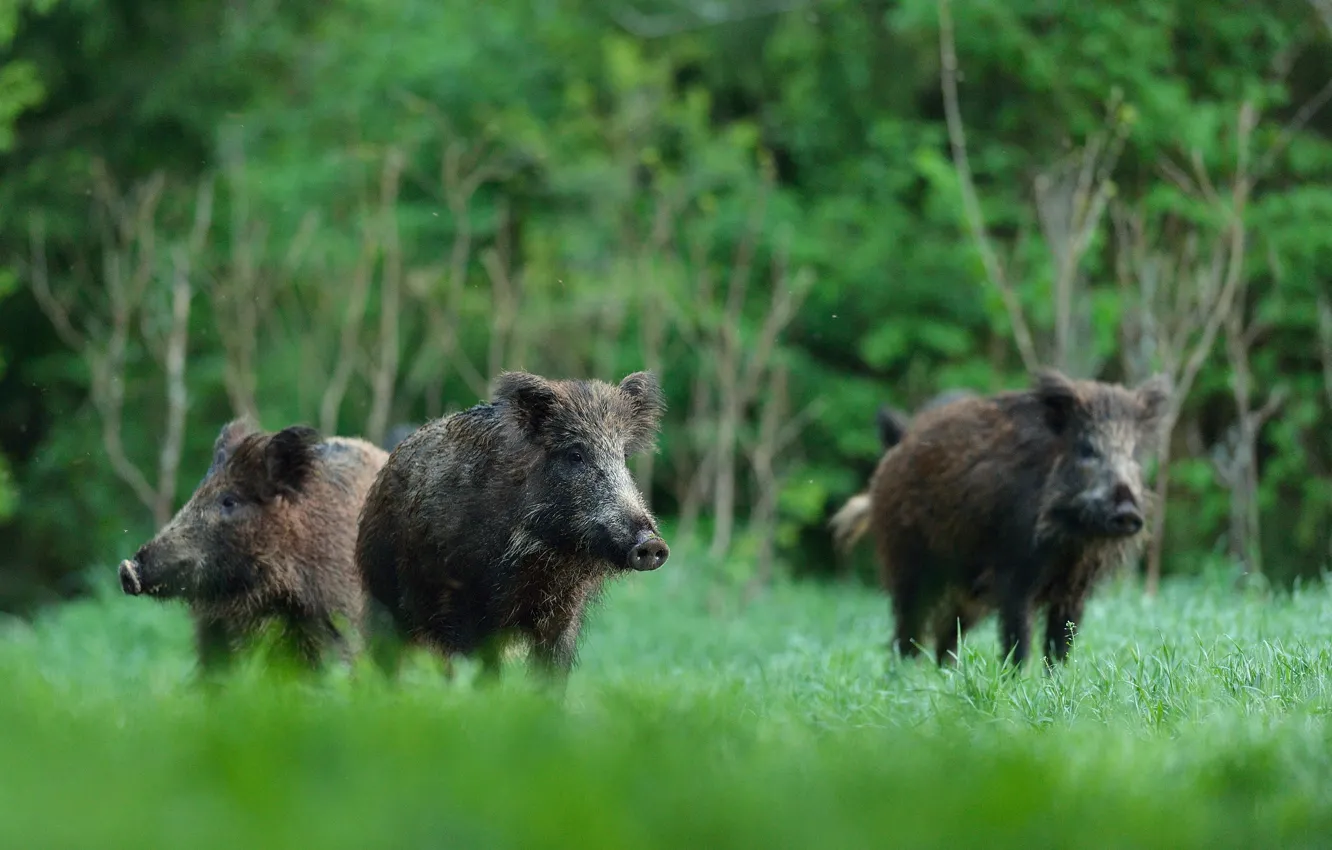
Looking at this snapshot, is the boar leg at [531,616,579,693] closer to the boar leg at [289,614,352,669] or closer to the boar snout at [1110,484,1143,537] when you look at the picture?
the boar leg at [289,614,352,669]

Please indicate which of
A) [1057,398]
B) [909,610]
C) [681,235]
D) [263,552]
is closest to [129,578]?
[263,552]

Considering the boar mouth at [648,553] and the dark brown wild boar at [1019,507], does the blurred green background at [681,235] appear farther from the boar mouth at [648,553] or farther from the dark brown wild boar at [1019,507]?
the boar mouth at [648,553]

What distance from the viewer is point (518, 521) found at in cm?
629

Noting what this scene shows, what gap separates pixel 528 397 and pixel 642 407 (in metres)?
0.55

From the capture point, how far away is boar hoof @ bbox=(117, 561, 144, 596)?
7.21 metres

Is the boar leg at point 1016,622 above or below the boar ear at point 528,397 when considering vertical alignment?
below

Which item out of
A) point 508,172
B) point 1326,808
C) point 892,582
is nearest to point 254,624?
point 892,582

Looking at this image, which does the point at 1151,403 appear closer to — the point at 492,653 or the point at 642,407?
the point at 642,407

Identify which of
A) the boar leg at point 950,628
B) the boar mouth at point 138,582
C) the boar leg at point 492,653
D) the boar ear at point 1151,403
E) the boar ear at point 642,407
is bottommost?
the boar leg at point 950,628

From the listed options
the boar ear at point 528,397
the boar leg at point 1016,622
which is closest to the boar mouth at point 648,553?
the boar ear at point 528,397

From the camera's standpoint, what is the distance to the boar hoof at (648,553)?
5.95 meters

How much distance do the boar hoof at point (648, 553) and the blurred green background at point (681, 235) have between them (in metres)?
7.36

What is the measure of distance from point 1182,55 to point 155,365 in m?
11.8

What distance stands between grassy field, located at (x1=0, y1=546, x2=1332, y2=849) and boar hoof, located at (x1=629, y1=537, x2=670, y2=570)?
0.51 meters
